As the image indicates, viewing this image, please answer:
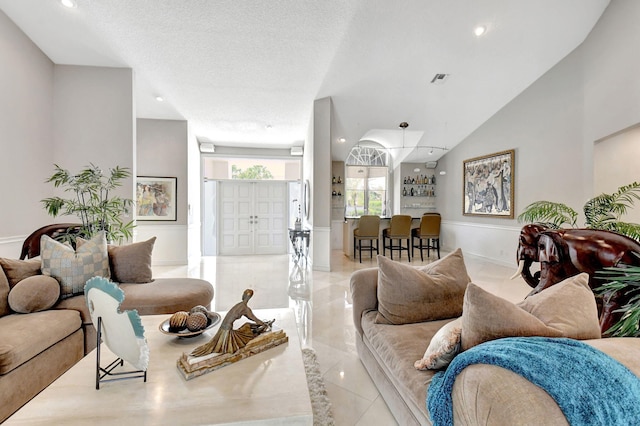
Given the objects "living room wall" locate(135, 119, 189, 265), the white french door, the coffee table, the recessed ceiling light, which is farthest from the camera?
the white french door

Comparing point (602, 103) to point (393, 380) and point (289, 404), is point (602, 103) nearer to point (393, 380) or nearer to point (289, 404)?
point (393, 380)

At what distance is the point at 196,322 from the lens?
160 cm

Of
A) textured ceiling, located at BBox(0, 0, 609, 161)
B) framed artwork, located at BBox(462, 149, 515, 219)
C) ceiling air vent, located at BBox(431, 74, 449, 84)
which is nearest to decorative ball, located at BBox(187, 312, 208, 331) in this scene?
textured ceiling, located at BBox(0, 0, 609, 161)

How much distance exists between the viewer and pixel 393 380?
1523 mm

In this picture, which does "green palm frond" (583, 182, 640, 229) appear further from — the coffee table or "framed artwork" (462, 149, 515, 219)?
the coffee table

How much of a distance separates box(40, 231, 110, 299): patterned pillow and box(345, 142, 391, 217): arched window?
608cm

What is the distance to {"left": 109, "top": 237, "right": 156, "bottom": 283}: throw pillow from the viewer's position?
8.82 ft

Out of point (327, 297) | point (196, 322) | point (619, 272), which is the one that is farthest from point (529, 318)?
point (327, 297)

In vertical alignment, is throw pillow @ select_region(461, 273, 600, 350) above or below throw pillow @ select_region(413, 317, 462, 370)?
above

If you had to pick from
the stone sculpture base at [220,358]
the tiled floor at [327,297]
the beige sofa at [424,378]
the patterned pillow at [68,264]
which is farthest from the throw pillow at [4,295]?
the beige sofa at [424,378]

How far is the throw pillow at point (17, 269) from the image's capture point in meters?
2.10

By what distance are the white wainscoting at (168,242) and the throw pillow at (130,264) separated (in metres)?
3.17

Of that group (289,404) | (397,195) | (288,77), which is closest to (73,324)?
(289,404)

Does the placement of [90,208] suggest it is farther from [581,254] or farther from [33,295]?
[581,254]
